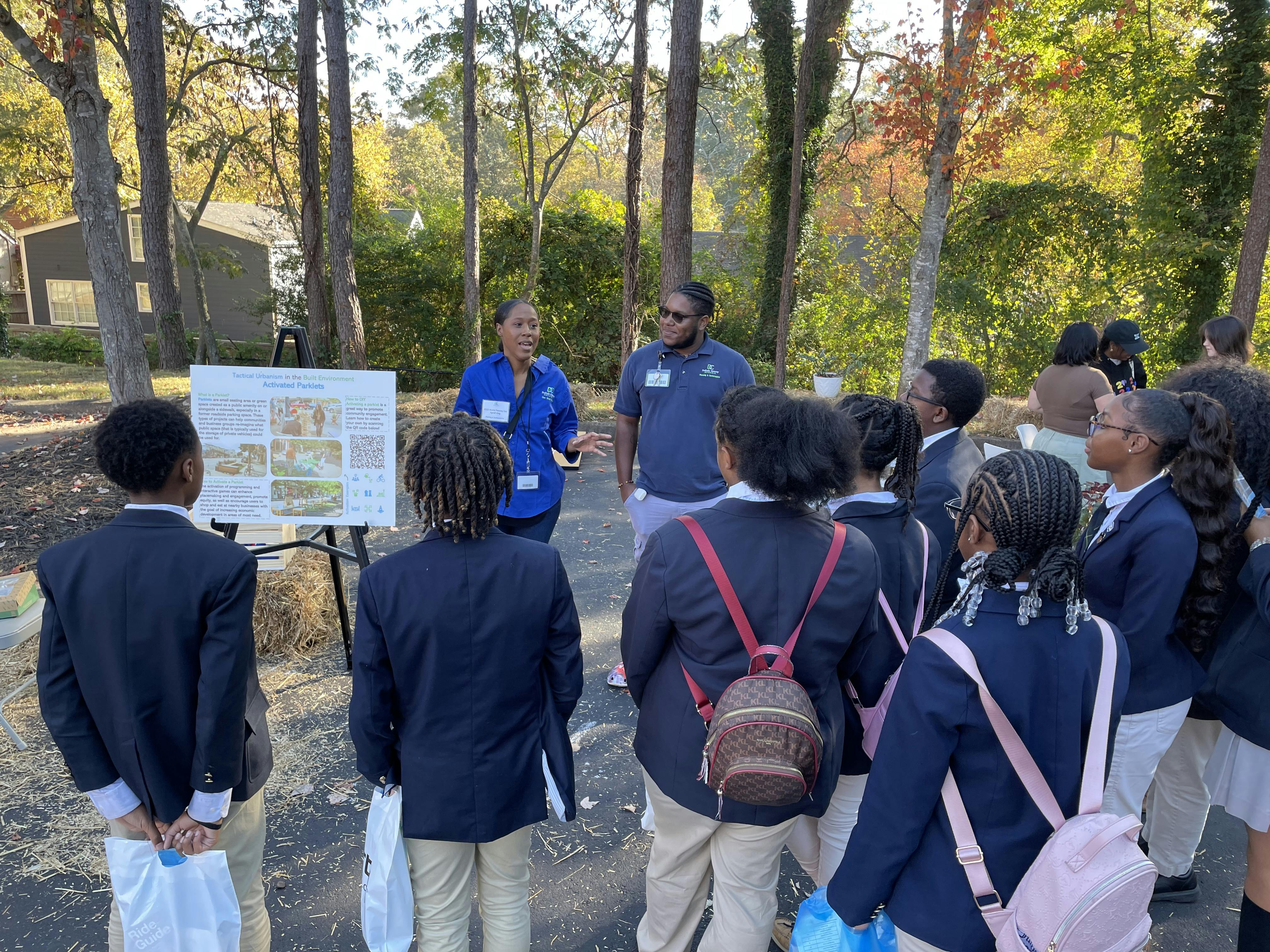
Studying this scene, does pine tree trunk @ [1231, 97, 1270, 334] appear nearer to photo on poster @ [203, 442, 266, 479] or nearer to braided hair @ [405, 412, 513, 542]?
braided hair @ [405, 412, 513, 542]

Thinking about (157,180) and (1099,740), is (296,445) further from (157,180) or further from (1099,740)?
(157,180)

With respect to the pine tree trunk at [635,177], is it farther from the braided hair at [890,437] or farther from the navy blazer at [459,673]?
the navy blazer at [459,673]

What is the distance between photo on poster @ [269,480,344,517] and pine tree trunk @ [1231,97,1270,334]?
1034cm

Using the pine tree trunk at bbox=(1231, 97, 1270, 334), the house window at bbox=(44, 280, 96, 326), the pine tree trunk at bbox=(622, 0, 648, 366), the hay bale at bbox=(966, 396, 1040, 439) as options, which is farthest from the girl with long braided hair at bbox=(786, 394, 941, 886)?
the house window at bbox=(44, 280, 96, 326)

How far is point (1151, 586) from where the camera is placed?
7.63 ft

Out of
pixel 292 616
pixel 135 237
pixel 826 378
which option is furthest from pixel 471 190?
pixel 135 237

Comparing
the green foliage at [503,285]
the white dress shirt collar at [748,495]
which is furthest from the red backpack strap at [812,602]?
the green foliage at [503,285]

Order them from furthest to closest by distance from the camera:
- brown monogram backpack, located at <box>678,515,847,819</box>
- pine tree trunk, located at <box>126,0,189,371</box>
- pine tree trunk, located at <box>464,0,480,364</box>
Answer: pine tree trunk, located at <box>464,0,480,364</box> → pine tree trunk, located at <box>126,0,189,371</box> → brown monogram backpack, located at <box>678,515,847,819</box>

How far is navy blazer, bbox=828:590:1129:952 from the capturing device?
5.22 feet

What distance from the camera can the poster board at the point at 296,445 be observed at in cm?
372

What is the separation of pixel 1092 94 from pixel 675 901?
1653 cm

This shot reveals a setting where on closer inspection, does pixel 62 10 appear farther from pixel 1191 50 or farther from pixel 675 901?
pixel 1191 50

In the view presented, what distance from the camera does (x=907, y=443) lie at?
2.57m

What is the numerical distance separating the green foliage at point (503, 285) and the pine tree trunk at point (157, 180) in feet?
12.1
